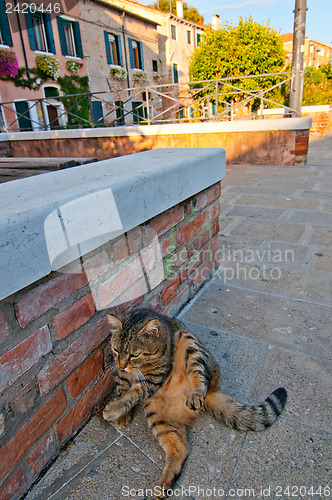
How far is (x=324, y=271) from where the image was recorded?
105 inches

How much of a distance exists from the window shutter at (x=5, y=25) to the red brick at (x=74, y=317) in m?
17.6

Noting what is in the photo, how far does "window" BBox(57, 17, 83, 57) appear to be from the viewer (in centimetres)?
1675

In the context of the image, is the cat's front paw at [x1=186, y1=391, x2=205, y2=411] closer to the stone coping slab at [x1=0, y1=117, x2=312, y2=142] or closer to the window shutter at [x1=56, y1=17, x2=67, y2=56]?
the stone coping slab at [x1=0, y1=117, x2=312, y2=142]

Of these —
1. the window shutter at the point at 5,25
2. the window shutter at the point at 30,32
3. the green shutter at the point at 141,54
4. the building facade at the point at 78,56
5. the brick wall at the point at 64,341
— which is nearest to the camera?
the brick wall at the point at 64,341

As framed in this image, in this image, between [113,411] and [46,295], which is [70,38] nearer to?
[46,295]

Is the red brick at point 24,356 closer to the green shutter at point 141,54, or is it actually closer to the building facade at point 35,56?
the building facade at point 35,56

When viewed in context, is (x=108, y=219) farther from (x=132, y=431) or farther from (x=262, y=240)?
(x=262, y=240)

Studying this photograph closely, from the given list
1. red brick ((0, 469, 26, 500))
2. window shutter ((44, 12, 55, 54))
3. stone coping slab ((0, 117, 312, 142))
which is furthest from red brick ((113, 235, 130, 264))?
window shutter ((44, 12, 55, 54))

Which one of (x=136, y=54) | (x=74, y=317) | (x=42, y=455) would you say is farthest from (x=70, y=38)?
(x=42, y=455)

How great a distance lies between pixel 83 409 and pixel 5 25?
59.3 ft

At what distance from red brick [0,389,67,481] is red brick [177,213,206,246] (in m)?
1.14

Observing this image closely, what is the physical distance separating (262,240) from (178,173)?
1881mm

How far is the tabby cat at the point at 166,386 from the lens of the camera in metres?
1.38

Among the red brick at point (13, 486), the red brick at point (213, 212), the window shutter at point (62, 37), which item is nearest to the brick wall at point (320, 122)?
the red brick at point (213, 212)
